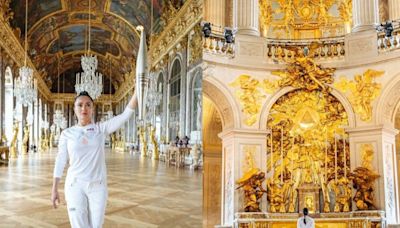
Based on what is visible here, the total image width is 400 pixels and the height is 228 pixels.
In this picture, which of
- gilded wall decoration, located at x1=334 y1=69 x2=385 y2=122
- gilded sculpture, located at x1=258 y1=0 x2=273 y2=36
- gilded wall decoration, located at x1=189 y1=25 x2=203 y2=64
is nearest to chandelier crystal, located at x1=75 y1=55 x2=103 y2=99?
gilded wall decoration, located at x1=189 y1=25 x2=203 y2=64

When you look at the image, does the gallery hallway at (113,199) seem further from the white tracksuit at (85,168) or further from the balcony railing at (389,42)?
the balcony railing at (389,42)

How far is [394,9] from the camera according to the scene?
9.56 m

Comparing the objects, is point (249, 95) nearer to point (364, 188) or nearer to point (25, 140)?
point (364, 188)

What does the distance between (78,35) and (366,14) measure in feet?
27.6

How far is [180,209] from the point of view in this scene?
10.2 feet

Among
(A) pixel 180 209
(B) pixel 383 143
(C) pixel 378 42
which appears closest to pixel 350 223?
(B) pixel 383 143

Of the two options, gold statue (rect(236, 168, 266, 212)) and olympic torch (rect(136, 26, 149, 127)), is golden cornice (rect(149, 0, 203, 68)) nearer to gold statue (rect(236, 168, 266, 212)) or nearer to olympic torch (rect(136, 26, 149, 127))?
gold statue (rect(236, 168, 266, 212))

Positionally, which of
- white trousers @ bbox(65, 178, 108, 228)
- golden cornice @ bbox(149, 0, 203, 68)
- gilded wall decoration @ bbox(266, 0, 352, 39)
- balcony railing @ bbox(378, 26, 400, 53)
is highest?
gilded wall decoration @ bbox(266, 0, 352, 39)

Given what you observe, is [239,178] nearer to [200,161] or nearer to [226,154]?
[226,154]

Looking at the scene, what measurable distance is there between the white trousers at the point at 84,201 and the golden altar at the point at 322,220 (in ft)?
25.1

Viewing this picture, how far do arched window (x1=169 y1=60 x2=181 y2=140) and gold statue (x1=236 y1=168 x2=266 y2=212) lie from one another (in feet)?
6.73

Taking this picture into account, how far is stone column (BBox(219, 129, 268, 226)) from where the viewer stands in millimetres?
9359

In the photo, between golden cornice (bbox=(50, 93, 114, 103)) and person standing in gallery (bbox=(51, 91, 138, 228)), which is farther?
golden cornice (bbox=(50, 93, 114, 103))

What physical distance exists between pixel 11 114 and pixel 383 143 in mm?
9324
